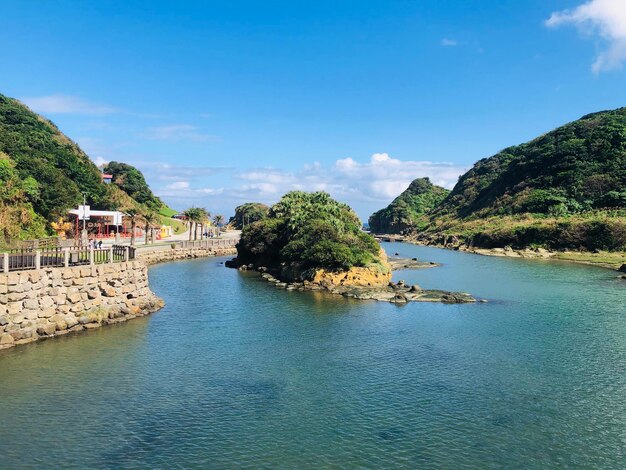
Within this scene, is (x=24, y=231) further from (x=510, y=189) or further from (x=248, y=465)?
(x=510, y=189)

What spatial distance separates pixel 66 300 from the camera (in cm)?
3094

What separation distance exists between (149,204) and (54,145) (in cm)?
3576

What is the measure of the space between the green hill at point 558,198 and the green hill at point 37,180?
90.9m

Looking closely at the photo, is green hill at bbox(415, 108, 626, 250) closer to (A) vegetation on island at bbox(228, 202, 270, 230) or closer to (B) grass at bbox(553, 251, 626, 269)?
(B) grass at bbox(553, 251, 626, 269)

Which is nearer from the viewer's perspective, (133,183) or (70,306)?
(70,306)

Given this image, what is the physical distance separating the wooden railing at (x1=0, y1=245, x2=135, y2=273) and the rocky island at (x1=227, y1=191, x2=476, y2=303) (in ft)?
70.2

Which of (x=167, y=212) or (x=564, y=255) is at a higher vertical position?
(x=167, y=212)

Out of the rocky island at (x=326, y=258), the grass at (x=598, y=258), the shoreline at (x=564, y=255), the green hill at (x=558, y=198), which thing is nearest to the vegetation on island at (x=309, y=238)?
the rocky island at (x=326, y=258)

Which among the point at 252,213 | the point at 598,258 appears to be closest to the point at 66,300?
the point at 598,258

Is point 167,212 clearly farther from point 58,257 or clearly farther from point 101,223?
point 58,257

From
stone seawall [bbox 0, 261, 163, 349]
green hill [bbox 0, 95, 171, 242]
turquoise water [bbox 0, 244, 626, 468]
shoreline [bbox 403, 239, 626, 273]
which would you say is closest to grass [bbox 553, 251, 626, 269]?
shoreline [bbox 403, 239, 626, 273]

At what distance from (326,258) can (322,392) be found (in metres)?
32.2

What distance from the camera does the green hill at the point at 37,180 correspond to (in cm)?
6266

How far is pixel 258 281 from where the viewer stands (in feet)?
198
